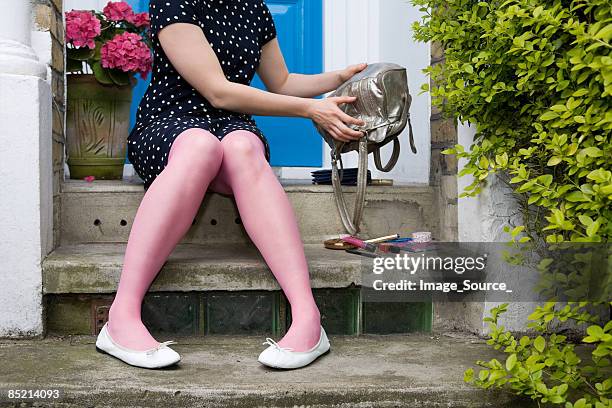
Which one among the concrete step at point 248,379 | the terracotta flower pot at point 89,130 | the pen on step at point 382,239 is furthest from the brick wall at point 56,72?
the pen on step at point 382,239

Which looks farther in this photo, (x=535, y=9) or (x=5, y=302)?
(x=5, y=302)

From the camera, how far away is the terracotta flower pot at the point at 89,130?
2672 millimetres

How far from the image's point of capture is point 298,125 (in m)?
3.45

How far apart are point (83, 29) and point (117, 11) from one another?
0.17 metres

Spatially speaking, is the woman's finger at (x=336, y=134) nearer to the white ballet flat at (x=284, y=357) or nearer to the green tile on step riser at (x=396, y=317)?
the green tile on step riser at (x=396, y=317)

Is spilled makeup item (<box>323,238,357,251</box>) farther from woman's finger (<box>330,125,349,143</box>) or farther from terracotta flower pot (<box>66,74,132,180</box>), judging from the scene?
terracotta flower pot (<box>66,74,132,180</box>)

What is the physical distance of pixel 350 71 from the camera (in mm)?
2355

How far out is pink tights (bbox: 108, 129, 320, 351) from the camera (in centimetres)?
179

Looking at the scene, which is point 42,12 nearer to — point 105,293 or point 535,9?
point 105,293

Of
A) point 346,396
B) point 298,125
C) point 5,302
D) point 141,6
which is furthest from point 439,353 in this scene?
point 141,6

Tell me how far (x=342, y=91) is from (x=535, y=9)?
0.92 meters

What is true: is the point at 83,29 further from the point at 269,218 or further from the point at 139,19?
the point at 269,218

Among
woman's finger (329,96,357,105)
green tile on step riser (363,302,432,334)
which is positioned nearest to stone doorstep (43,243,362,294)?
green tile on step riser (363,302,432,334)

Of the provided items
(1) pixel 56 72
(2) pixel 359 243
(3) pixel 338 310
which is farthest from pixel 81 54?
(3) pixel 338 310
